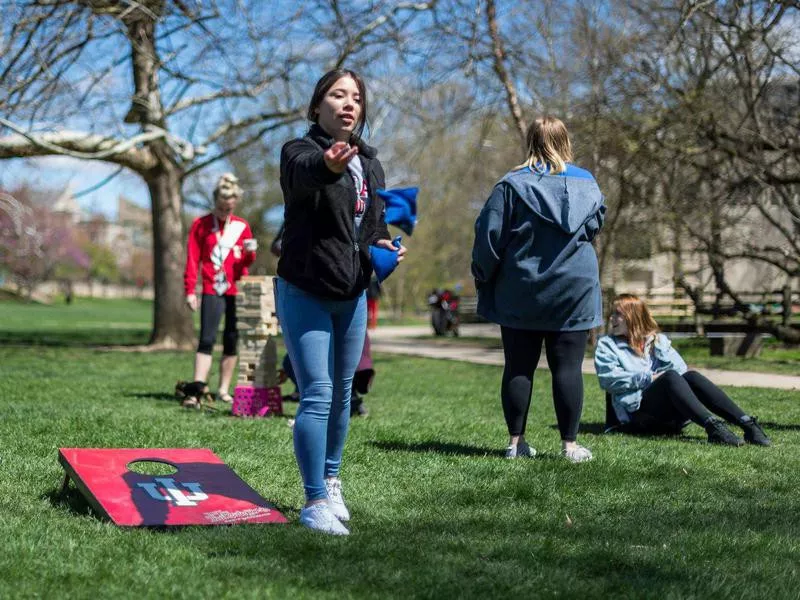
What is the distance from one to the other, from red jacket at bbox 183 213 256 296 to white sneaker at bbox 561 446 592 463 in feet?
12.4

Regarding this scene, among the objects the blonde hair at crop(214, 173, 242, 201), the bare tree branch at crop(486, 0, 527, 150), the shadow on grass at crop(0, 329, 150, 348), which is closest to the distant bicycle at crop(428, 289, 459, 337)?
the shadow on grass at crop(0, 329, 150, 348)

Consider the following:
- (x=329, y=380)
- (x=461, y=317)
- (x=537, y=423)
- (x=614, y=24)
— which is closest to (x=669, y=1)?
(x=614, y=24)

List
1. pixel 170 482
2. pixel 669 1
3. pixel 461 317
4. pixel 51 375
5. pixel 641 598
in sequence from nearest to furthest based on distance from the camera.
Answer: pixel 641 598
pixel 170 482
pixel 51 375
pixel 669 1
pixel 461 317

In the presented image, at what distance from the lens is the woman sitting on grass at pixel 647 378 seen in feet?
21.8

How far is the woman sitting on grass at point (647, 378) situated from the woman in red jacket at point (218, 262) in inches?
128

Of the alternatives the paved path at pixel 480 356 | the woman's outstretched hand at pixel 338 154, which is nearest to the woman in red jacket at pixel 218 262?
the woman's outstretched hand at pixel 338 154

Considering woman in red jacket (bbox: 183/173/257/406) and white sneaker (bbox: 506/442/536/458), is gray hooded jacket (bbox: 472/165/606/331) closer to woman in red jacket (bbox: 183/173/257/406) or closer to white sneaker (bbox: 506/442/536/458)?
white sneaker (bbox: 506/442/536/458)

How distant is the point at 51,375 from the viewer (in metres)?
11.3

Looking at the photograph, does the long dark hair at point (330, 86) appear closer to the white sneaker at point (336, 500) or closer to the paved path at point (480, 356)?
the white sneaker at point (336, 500)

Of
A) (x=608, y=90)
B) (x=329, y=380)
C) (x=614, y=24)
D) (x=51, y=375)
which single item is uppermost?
(x=614, y=24)

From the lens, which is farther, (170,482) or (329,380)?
(170,482)

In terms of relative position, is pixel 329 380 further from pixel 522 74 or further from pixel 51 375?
pixel 522 74

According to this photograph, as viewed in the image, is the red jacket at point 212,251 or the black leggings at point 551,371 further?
the red jacket at point 212,251

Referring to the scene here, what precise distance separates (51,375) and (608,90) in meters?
9.07
